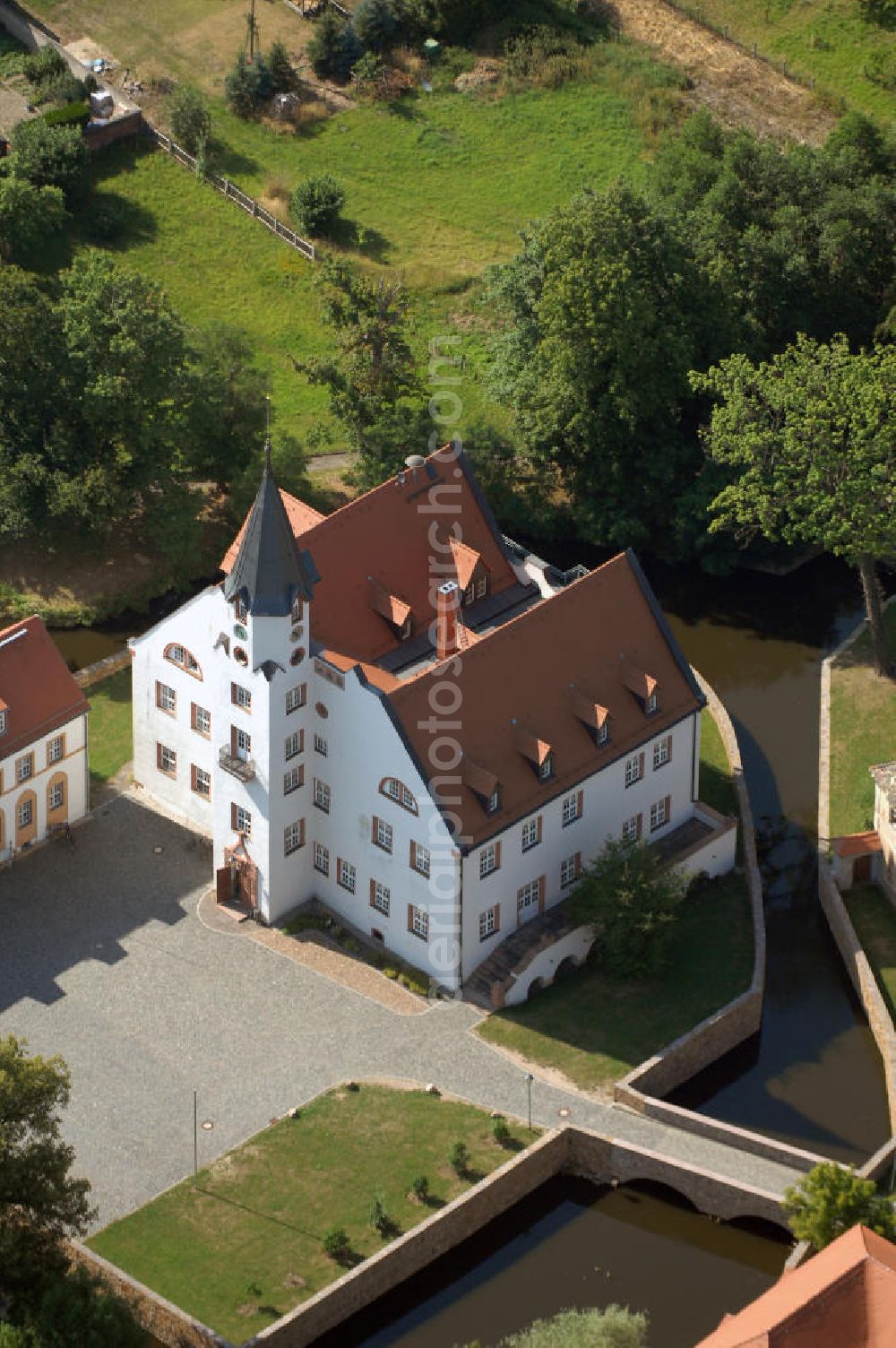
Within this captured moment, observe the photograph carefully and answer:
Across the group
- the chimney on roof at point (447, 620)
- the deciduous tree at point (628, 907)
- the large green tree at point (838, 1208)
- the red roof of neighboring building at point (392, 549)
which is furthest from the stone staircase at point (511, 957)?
the large green tree at point (838, 1208)

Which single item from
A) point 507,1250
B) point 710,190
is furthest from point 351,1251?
point 710,190

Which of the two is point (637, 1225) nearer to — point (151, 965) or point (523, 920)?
point (523, 920)

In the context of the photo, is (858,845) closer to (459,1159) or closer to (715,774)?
(715,774)

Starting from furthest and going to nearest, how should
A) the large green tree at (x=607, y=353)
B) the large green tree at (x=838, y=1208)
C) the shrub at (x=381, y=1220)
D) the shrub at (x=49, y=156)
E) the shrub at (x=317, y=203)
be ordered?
the shrub at (x=317, y=203) < the shrub at (x=49, y=156) < the large green tree at (x=607, y=353) < the shrub at (x=381, y=1220) < the large green tree at (x=838, y=1208)

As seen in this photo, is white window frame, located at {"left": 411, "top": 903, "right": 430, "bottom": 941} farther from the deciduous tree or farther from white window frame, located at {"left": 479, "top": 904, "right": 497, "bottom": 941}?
→ the deciduous tree

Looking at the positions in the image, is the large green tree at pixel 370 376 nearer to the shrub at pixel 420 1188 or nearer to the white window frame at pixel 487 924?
the white window frame at pixel 487 924

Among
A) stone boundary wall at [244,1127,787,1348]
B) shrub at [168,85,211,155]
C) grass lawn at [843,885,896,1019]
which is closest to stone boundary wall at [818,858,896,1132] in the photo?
grass lawn at [843,885,896,1019]
